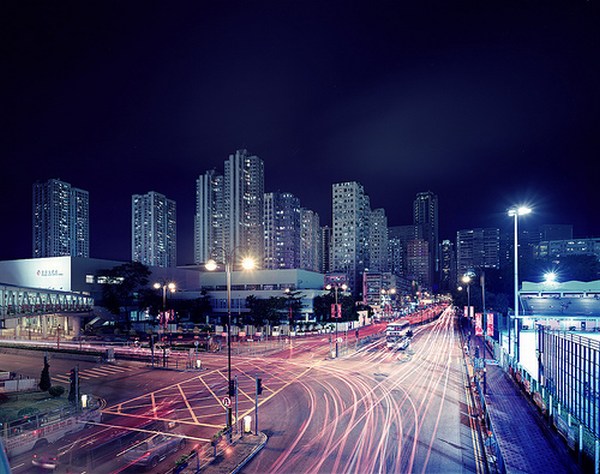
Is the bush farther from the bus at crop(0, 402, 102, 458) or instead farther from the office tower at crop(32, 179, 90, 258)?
the office tower at crop(32, 179, 90, 258)

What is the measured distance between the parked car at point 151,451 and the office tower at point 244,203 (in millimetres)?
158233

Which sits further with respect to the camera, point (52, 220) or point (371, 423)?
point (52, 220)

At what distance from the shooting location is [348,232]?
168 m

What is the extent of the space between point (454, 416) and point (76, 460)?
1926cm

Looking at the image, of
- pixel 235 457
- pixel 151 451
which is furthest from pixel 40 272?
pixel 235 457

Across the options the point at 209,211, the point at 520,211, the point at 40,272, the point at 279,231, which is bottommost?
the point at 40,272

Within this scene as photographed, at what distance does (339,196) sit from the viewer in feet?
554

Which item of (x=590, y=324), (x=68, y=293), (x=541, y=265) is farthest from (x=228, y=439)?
(x=541, y=265)

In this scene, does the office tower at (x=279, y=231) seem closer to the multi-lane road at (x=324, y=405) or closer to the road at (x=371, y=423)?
the multi-lane road at (x=324, y=405)

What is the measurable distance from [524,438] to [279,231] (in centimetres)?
15963

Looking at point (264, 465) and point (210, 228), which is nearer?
point (264, 465)

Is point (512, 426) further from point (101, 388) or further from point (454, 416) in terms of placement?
point (101, 388)

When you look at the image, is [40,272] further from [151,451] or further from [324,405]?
[151,451]

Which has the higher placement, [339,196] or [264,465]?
[339,196]
